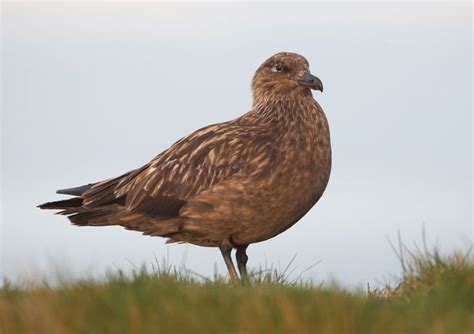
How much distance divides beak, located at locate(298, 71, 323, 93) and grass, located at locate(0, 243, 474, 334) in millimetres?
3411

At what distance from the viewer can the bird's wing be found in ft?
30.0

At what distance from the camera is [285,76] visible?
989cm

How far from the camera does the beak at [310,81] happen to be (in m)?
9.48

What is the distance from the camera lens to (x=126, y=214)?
968 centimetres

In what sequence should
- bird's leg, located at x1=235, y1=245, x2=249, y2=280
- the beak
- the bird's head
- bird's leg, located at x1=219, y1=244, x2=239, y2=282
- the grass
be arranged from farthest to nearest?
the bird's head
the beak
bird's leg, located at x1=235, y1=245, x2=249, y2=280
bird's leg, located at x1=219, y1=244, x2=239, y2=282
the grass

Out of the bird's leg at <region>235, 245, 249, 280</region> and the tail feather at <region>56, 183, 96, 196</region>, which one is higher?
the tail feather at <region>56, 183, 96, 196</region>

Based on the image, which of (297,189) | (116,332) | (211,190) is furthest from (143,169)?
(116,332)

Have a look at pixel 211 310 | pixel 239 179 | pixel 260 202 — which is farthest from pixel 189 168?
pixel 211 310

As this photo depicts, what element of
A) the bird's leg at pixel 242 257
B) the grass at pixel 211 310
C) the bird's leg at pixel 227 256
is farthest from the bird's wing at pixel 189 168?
the grass at pixel 211 310

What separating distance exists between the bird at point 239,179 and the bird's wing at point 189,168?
1 cm

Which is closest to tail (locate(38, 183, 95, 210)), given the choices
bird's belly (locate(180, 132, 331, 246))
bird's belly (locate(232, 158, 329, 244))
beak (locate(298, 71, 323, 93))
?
bird's belly (locate(180, 132, 331, 246))

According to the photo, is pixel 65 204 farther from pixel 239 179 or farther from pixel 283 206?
pixel 283 206

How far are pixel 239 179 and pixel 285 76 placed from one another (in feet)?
5.09

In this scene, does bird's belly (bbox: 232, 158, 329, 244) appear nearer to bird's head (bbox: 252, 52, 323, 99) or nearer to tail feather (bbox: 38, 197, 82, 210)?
bird's head (bbox: 252, 52, 323, 99)
